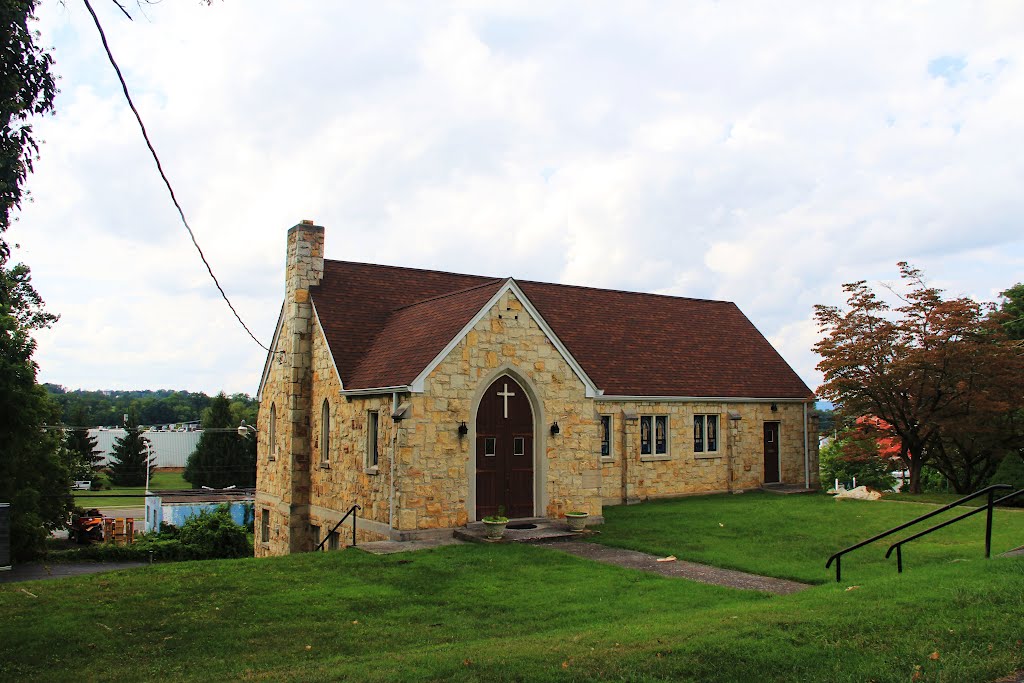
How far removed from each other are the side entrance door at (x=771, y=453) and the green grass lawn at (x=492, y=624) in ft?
49.7

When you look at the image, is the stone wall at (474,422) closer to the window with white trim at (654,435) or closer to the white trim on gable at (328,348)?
the white trim on gable at (328,348)

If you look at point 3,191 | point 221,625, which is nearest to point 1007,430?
point 221,625

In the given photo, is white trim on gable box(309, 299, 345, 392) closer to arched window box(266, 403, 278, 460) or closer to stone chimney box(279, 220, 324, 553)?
stone chimney box(279, 220, 324, 553)

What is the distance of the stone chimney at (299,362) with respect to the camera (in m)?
23.1

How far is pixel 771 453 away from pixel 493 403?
1505 centimetres

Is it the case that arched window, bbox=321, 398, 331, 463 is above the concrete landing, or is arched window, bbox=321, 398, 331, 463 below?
above

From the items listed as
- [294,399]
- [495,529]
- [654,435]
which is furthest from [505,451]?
[654,435]

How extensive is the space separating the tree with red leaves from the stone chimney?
17191mm

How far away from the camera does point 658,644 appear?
27.7ft

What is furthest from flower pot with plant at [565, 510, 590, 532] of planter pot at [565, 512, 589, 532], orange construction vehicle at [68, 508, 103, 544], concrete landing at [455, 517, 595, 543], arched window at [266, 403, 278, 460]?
orange construction vehicle at [68, 508, 103, 544]

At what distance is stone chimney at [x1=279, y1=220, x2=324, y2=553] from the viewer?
23.1m

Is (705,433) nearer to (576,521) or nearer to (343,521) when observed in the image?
(576,521)

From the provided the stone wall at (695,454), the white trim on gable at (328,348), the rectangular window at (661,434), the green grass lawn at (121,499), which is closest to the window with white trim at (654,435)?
the rectangular window at (661,434)

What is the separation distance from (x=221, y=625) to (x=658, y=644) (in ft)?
20.0
